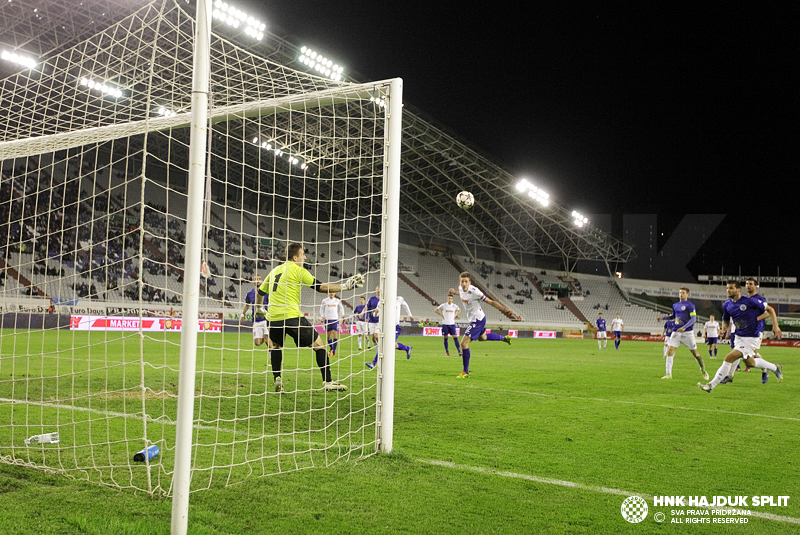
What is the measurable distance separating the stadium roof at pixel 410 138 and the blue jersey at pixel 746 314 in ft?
26.7

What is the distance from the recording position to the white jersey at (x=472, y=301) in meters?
11.4

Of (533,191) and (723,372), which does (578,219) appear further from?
(723,372)

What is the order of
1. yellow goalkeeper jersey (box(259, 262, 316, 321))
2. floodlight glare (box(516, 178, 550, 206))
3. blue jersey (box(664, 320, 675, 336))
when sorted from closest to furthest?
1. yellow goalkeeper jersey (box(259, 262, 316, 321))
2. blue jersey (box(664, 320, 675, 336))
3. floodlight glare (box(516, 178, 550, 206))

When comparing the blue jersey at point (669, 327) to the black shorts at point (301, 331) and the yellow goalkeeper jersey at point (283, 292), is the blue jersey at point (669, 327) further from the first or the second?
the yellow goalkeeper jersey at point (283, 292)

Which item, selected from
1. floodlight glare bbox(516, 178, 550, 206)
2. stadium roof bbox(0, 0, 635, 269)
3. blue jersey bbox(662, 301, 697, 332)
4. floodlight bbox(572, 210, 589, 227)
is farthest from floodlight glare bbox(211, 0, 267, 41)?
floodlight bbox(572, 210, 589, 227)

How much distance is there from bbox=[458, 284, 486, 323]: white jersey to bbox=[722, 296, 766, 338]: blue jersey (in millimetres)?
4324

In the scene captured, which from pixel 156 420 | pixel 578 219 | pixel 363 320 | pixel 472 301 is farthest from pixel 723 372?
pixel 578 219

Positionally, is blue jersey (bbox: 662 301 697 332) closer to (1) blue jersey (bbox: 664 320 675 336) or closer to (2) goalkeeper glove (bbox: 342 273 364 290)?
(1) blue jersey (bbox: 664 320 675 336)

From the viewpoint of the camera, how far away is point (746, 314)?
9.73m

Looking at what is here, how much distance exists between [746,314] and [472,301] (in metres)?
4.81

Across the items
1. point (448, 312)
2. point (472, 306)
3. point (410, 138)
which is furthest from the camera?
point (410, 138)

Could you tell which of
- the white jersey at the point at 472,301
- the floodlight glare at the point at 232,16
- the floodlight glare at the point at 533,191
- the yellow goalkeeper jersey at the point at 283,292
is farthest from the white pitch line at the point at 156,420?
Result: the floodlight glare at the point at 533,191

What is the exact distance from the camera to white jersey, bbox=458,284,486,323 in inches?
449

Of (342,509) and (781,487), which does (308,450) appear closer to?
(342,509)
